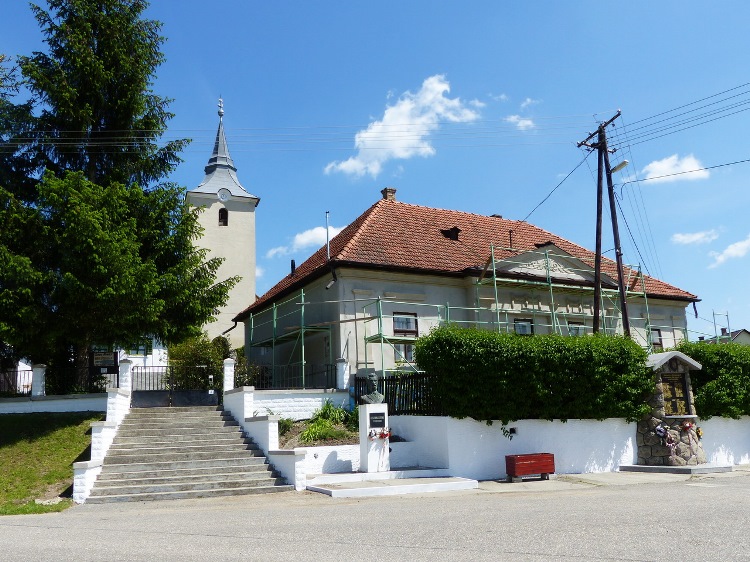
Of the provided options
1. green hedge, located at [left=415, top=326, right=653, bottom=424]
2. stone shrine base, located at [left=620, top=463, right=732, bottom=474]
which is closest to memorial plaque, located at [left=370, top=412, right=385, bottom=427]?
green hedge, located at [left=415, top=326, right=653, bottom=424]

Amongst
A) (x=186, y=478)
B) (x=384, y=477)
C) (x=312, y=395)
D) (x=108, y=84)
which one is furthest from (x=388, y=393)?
(x=108, y=84)

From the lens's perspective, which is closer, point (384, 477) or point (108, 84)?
point (384, 477)

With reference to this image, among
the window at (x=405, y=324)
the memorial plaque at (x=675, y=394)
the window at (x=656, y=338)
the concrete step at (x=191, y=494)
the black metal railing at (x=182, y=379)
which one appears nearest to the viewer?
the concrete step at (x=191, y=494)

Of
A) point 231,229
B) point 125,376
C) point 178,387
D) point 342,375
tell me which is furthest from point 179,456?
point 231,229

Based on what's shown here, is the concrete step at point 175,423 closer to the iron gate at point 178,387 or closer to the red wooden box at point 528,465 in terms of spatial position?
the iron gate at point 178,387

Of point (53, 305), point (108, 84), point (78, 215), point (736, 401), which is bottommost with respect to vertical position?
point (736, 401)

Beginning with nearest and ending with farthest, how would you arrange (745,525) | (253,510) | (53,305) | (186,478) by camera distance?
1. (745,525)
2. (253,510)
3. (186,478)
4. (53,305)

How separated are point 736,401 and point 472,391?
1009cm

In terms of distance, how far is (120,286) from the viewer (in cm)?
1677

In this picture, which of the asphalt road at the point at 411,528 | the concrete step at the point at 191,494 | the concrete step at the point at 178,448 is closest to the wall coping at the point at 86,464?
the concrete step at the point at 191,494

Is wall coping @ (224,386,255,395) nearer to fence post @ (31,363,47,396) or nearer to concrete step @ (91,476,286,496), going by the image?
concrete step @ (91,476,286,496)

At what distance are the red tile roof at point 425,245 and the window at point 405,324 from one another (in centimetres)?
166

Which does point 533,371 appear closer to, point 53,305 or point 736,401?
point 736,401

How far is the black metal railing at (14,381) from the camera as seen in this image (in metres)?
19.8
